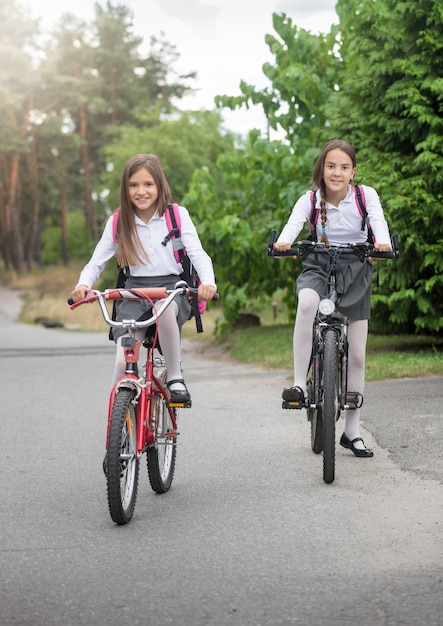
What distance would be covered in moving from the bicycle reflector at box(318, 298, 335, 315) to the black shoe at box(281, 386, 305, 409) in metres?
0.48

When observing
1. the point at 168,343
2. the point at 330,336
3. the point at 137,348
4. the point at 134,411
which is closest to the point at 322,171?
the point at 330,336

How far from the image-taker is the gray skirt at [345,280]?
657 centimetres

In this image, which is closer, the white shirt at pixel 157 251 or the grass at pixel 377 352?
the white shirt at pixel 157 251

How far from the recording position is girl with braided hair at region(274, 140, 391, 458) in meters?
6.52

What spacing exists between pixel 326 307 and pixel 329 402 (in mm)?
646

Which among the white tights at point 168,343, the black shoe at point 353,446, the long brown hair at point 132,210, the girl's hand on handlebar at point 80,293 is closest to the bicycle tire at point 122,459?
the white tights at point 168,343

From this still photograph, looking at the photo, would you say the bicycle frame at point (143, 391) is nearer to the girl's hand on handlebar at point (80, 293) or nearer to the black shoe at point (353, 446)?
the girl's hand on handlebar at point (80, 293)

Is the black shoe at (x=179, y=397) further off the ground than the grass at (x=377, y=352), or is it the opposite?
the black shoe at (x=179, y=397)

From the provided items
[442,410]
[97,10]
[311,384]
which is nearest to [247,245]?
[442,410]

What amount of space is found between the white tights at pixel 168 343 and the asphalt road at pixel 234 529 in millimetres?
722

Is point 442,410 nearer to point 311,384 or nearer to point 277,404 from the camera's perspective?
point 277,404

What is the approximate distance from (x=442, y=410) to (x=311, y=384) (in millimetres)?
2463

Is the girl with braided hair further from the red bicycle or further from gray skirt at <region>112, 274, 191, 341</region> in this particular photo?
the red bicycle

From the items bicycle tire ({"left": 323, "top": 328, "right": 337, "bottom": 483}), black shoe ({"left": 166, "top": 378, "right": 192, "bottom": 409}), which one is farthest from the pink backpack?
bicycle tire ({"left": 323, "top": 328, "right": 337, "bottom": 483})
